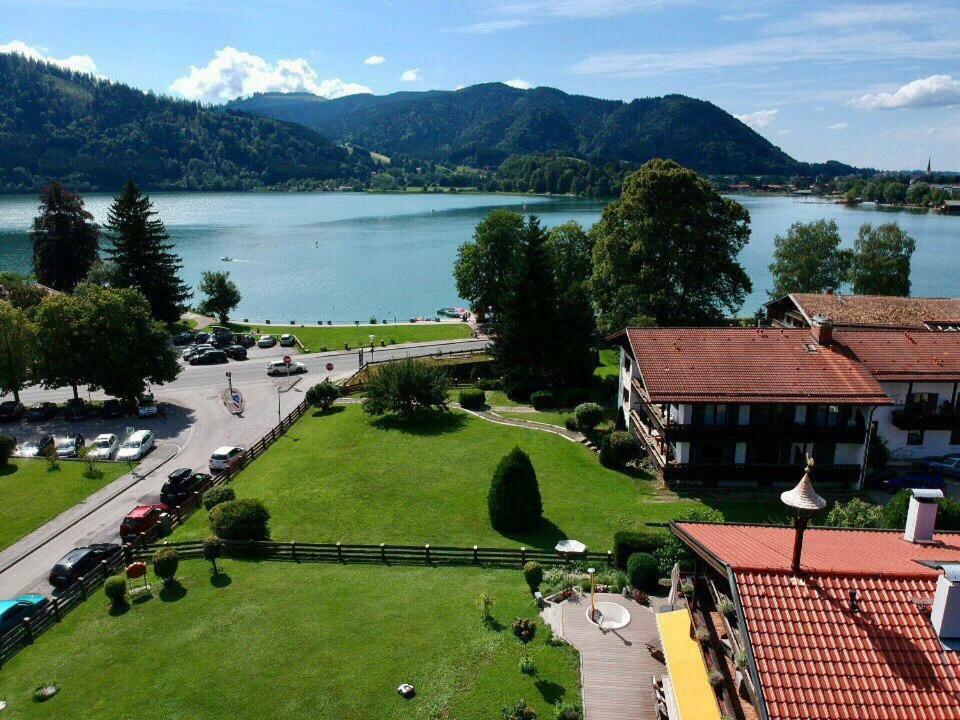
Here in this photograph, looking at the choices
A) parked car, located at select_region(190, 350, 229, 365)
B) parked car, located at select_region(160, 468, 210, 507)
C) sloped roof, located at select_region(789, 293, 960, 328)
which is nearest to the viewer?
parked car, located at select_region(160, 468, 210, 507)

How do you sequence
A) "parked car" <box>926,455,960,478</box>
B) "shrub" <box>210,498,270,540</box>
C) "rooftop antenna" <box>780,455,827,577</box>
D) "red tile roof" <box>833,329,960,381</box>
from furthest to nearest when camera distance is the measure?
"red tile roof" <box>833,329,960,381</box>, "parked car" <box>926,455,960,478</box>, "shrub" <box>210,498,270,540</box>, "rooftop antenna" <box>780,455,827,577</box>

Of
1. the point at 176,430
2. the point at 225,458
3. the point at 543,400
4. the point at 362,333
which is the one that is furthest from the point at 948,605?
the point at 362,333

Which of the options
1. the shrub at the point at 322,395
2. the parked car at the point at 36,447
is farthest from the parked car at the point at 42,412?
the shrub at the point at 322,395

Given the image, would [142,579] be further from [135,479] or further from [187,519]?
[135,479]

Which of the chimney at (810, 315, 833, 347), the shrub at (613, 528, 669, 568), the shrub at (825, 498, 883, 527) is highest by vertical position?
the chimney at (810, 315, 833, 347)

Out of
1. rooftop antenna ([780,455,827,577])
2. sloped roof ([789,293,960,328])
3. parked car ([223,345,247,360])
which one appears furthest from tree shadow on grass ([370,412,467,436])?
rooftop antenna ([780,455,827,577])

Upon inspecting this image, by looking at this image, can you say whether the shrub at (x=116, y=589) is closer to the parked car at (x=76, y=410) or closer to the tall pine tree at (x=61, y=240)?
the parked car at (x=76, y=410)

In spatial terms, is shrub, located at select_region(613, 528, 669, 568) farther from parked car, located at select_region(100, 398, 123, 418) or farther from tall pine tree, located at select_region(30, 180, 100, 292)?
tall pine tree, located at select_region(30, 180, 100, 292)

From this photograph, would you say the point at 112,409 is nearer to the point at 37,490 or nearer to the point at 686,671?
the point at 37,490
